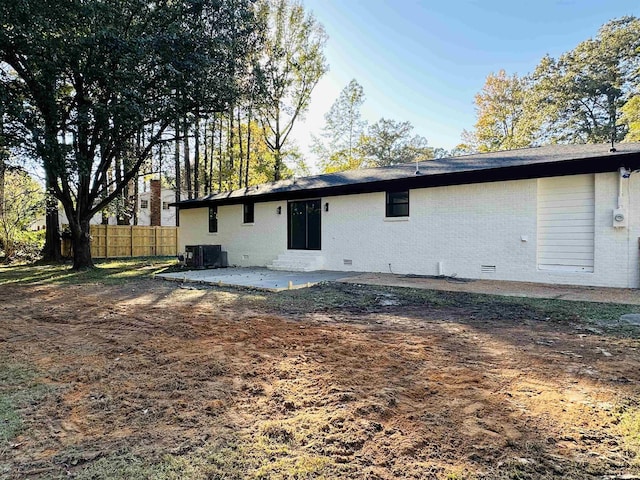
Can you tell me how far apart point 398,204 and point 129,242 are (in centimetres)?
1565

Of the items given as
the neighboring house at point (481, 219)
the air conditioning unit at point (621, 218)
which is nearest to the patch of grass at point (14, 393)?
the neighboring house at point (481, 219)

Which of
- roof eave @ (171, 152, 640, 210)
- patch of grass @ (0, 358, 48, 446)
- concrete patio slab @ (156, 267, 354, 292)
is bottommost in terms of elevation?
patch of grass @ (0, 358, 48, 446)

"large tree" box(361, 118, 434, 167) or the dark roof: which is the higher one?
"large tree" box(361, 118, 434, 167)

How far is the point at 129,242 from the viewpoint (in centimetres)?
1964

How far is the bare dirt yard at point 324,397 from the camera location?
6.51 ft

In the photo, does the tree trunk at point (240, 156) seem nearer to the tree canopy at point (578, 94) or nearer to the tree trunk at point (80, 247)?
the tree trunk at point (80, 247)

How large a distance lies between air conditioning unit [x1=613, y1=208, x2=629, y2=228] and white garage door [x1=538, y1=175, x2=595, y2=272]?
440mm

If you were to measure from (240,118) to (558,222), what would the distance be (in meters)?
21.5

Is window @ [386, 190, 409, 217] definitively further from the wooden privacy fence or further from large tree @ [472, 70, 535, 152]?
large tree @ [472, 70, 535, 152]

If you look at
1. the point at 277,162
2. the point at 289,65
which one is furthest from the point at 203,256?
the point at 289,65

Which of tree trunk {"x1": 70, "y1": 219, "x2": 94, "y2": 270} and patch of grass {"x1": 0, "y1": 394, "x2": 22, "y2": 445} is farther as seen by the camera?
tree trunk {"x1": 70, "y1": 219, "x2": 94, "y2": 270}

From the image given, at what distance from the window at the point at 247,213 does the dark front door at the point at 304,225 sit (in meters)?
2.02

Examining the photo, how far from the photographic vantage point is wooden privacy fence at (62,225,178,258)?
1839 cm

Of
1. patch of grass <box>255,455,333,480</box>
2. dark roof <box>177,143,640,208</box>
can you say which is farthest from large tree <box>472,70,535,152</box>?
patch of grass <box>255,455,333,480</box>
